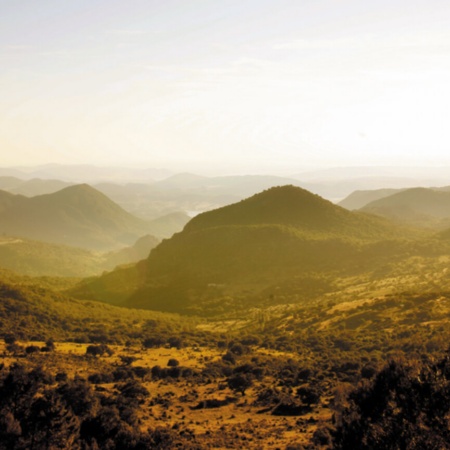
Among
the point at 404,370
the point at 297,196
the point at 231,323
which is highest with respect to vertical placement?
the point at 297,196

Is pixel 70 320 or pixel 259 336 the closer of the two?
pixel 259 336

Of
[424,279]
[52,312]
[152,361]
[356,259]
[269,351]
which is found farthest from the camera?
[356,259]

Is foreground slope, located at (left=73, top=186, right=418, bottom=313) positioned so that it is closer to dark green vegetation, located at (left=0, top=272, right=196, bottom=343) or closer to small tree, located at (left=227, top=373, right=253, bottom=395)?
dark green vegetation, located at (left=0, top=272, right=196, bottom=343)

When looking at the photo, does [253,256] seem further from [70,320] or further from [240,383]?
[240,383]

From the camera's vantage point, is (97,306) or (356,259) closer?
(97,306)

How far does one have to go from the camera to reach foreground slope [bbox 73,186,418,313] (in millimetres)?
98000

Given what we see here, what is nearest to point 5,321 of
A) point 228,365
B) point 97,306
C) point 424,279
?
point 97,306

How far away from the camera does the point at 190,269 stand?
110750 millimetres

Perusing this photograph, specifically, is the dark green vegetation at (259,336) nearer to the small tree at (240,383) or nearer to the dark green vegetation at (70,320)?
the small tree at (240,383)

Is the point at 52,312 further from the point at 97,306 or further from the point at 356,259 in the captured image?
the point at 356,259

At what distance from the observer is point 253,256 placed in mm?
111062

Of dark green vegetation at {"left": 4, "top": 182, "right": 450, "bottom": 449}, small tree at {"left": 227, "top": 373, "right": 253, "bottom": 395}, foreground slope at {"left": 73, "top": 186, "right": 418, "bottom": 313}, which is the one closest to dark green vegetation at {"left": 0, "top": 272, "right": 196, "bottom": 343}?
dark green vegetation at {"left": 4, "top": 182, "right": 450, "bottom": 449}

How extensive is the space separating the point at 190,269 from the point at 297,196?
43.0m

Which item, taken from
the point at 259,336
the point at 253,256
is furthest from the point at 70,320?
the point at 253,256
